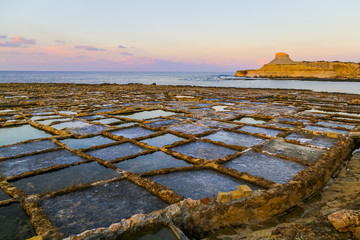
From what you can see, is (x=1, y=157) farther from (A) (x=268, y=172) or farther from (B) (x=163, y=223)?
(A) (x=268, y=172)

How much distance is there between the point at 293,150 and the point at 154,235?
4.32 meters

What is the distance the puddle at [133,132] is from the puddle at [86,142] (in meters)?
0.57

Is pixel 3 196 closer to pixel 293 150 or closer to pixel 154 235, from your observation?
pixel 154 235

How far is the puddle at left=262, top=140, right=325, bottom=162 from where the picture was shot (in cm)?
512

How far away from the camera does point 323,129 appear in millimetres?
7852

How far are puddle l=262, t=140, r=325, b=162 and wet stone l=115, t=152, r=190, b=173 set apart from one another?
7.51 feet

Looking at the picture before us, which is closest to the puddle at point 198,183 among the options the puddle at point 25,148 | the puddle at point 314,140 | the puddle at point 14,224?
the puddle at point 14,224

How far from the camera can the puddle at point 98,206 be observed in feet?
9.22

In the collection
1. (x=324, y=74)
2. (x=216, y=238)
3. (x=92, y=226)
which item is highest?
(x=324, y=74)

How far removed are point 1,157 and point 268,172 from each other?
17.9 feet

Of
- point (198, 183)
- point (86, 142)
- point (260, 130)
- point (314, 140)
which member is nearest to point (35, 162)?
point (86, 142)

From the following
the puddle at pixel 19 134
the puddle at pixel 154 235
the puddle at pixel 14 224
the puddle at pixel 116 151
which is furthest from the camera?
the puddle at pixel 19 134

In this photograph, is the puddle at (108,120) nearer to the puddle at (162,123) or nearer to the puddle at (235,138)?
the puddle at (162,123)

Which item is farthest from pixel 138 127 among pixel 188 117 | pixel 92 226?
pixel 92 226
